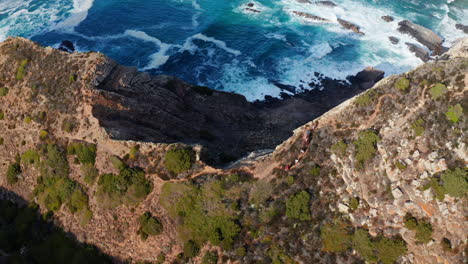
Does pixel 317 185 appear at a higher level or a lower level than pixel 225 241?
higher

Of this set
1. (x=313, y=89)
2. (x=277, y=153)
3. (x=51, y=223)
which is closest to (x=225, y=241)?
(x=277, y=153)

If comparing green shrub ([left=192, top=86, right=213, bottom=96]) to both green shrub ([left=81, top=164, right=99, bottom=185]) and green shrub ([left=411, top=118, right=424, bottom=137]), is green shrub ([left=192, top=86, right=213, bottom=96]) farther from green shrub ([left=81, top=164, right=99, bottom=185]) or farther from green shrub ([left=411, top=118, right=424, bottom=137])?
green shrub ([left=411, top=118, right=424, bottom=137])

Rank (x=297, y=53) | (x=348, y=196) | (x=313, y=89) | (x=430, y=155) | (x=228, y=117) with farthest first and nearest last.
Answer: (x=297, y=53)
(x=313, y=89)
(x=228, y=117)
(x=348, y=196)
(x=430, y=155)

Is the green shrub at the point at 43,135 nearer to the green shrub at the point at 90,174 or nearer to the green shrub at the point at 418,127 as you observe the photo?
the green shrub at the point at 90,174

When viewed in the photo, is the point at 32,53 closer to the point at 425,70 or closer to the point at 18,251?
the point at 18,251

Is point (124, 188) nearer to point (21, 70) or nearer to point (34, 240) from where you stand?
point (34, 240)
